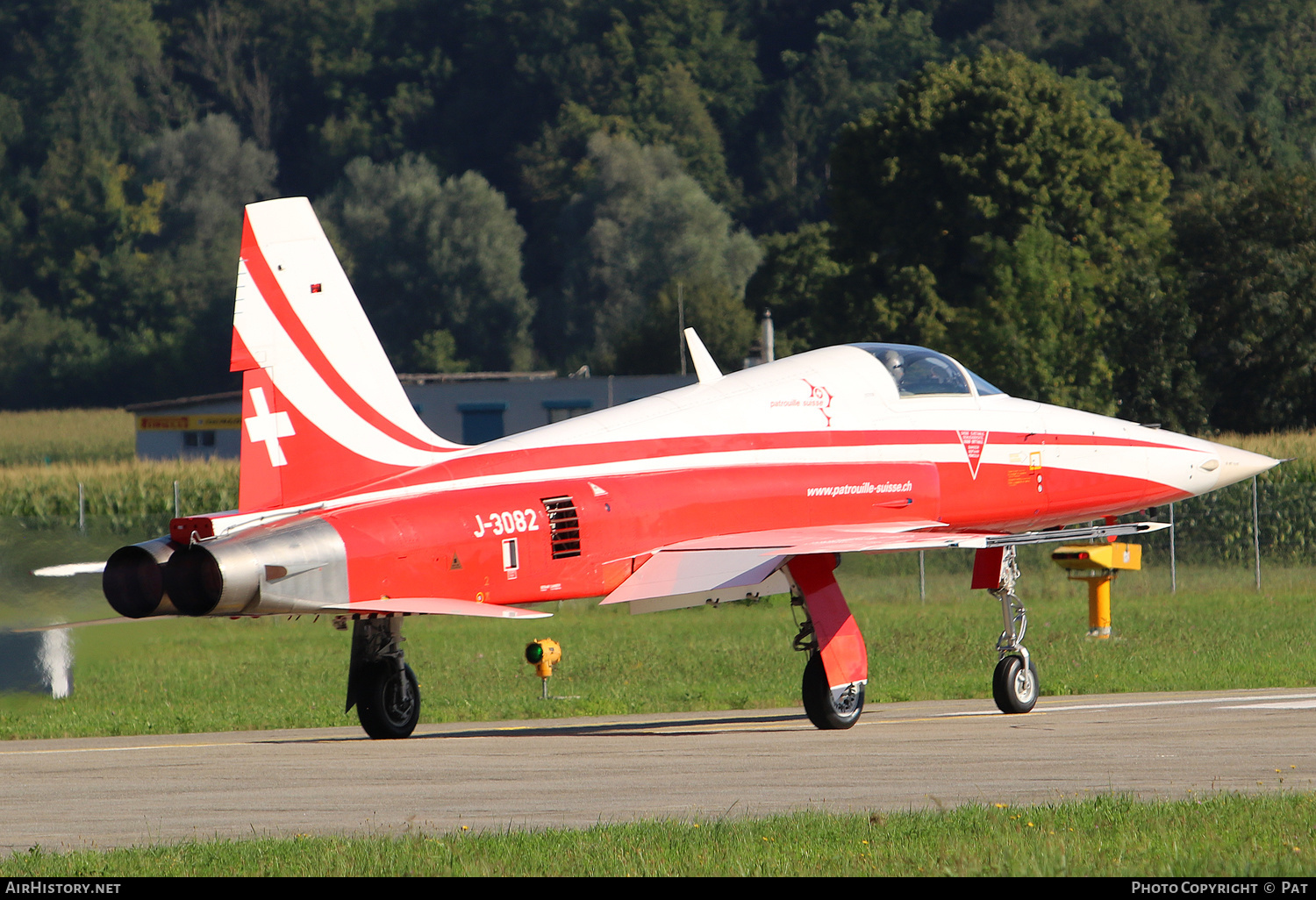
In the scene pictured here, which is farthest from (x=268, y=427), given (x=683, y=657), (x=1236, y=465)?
(x=683, y=657)

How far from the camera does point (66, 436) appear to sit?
97.1 metres

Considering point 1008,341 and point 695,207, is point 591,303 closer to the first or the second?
point 695,207

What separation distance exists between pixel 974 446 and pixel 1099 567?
344 inches

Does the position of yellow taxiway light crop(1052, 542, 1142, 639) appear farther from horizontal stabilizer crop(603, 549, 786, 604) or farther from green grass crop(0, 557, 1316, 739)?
horizontal stabilizer crop(603, 549, 786, 604)

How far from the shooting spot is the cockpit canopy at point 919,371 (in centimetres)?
1764

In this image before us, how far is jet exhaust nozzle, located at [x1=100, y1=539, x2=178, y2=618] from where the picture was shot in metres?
13.2

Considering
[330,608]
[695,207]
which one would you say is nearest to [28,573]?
[330,608]

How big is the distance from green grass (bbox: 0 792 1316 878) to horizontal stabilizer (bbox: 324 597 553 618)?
332 cm

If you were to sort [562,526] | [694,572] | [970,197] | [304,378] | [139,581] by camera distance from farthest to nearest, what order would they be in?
[970,197] → [694,572] → [562,526] → [304,378] → [139,581]

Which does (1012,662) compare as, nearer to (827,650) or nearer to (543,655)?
(827,650)

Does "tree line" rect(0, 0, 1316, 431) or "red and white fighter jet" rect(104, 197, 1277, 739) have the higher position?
"tree line" rect(0, 0, 1316, 431)

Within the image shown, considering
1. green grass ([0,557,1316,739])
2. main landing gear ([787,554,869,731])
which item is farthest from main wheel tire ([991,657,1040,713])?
green grass ([0,557,1316,739])

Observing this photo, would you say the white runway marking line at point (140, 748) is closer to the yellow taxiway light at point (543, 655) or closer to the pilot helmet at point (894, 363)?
the yellow taxiway light at point (543, 655)

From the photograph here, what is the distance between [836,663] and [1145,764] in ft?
11.6
